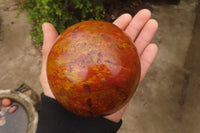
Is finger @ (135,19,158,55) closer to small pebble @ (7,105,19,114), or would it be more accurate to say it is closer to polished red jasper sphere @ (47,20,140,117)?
polished red jasper sphere @ (47,20,140,117)

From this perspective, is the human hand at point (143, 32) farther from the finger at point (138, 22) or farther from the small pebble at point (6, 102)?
the small pebble at point (6, 102)

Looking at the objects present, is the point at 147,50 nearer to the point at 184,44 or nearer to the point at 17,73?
the point at 184,44

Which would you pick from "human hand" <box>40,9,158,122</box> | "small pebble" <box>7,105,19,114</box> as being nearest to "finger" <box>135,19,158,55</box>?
"human hand" <box>40,9,158,122</box>

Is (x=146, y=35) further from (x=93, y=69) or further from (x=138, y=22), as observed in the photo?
(x=93, y=69)

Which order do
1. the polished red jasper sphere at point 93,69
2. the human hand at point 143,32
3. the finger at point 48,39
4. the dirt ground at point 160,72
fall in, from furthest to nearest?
the dirt ground at point 160,72
the human hand at point 143,32
the finger at point 48,39
the polished red jasper sphere at point 93,69

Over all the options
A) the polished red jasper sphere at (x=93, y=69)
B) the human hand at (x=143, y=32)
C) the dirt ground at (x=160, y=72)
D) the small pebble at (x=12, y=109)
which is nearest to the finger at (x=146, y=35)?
the human hand at (x=143, y=32)

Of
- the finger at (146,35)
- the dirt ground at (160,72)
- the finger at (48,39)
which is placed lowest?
the dirt ground at (160,72)

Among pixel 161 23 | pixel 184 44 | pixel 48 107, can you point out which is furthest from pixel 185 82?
pixel 48 107
